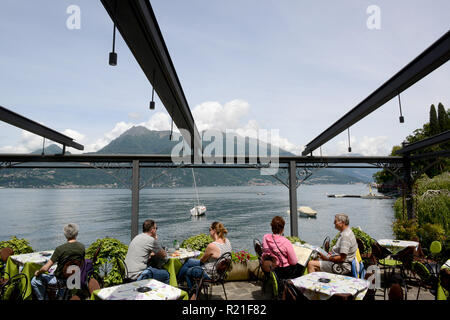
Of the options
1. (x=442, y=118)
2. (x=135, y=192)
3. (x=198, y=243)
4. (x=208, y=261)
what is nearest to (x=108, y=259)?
(x=198, y=243)

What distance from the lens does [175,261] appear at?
4234 mm

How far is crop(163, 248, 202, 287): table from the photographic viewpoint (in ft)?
13.0

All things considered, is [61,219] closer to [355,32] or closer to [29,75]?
[29,75]

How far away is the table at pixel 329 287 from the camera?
8.88 feet

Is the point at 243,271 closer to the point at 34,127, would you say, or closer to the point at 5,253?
the point at 5,253

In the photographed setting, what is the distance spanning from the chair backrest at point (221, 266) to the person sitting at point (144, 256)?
0.69m

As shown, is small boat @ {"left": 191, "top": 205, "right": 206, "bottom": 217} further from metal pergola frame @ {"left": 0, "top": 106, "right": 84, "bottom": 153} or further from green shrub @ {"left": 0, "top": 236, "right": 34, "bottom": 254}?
green shrub @ {"left": 0, "top": 236, "right": 34, "bottom": 254}

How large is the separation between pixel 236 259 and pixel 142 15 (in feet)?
14.1

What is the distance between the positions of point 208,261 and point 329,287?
1.73 m

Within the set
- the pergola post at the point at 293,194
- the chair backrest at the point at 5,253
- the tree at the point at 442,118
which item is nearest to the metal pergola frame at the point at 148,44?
the chair backrest at the point at 5,253

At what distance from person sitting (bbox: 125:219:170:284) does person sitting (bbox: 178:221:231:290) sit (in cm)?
47

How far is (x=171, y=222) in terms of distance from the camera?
3606 cm

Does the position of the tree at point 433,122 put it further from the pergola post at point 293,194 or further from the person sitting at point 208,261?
the person sitting at point 208,261

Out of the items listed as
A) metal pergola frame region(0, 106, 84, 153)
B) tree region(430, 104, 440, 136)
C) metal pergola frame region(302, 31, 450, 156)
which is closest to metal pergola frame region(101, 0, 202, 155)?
metal pergola frame region(0, 106, 84, 153)
